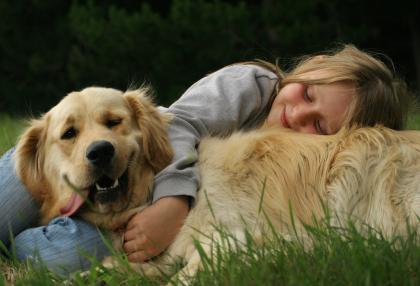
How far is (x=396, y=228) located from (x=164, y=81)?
974cm

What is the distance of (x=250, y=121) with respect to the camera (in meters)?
3.75

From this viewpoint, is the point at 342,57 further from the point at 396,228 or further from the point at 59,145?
the point at 59,145

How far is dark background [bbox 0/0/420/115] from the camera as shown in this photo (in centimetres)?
1138

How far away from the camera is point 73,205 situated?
3.06 meters

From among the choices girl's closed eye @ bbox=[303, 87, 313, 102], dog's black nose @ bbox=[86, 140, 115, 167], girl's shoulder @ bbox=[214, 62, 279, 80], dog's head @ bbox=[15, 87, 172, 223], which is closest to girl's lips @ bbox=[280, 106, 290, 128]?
girl's closed eye @ bbox=[303, 87, 313, 102]

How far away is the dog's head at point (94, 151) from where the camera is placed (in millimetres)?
2879

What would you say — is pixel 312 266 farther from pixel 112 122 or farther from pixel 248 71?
pixel 248 71

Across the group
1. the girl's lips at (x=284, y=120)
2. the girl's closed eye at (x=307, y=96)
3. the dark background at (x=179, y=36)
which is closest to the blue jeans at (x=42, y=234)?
the girl's lips at (x=284, y=120)

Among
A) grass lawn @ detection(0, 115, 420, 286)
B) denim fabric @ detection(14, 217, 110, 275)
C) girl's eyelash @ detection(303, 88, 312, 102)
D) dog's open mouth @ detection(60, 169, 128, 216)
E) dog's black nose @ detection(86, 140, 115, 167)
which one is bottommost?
denim fabric @ detection(14, 217, 110, 275)

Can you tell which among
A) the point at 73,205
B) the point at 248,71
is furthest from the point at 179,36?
the point at 73,205

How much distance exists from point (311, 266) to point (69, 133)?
1351 mm

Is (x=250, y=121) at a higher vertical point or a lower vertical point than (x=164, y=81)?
higher

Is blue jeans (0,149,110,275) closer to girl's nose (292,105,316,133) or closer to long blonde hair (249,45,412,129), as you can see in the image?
girl's nose (292,105,316,133)

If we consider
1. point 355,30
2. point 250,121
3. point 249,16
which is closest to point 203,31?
point 249,16
